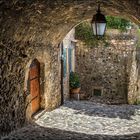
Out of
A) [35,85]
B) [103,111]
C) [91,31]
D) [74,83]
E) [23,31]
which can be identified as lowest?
[103,111]

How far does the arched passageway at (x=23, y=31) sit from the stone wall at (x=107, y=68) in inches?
232

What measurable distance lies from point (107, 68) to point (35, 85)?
6.24 meters

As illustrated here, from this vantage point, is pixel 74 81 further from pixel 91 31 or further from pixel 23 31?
pixel 23 31

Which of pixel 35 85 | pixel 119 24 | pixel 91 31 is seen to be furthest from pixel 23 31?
pixel 119 24

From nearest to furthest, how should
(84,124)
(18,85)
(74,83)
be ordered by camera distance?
(18,85) → (84,124) → (74,83)

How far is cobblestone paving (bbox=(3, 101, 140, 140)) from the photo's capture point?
23.0 feet

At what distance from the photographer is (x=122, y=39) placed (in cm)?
1521

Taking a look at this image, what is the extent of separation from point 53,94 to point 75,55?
16.1 feet

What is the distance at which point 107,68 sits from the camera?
51.2ft

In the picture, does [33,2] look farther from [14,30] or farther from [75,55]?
[75,55]

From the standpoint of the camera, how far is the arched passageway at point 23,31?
6074 mm

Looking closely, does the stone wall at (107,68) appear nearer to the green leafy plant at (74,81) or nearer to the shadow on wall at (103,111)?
the green leafy plant at (74,81)

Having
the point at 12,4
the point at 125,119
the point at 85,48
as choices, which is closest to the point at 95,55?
the point at 85,48

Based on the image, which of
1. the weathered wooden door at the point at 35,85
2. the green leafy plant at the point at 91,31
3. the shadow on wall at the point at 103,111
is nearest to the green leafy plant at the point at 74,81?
the green leafy plant at the point at 91,31
